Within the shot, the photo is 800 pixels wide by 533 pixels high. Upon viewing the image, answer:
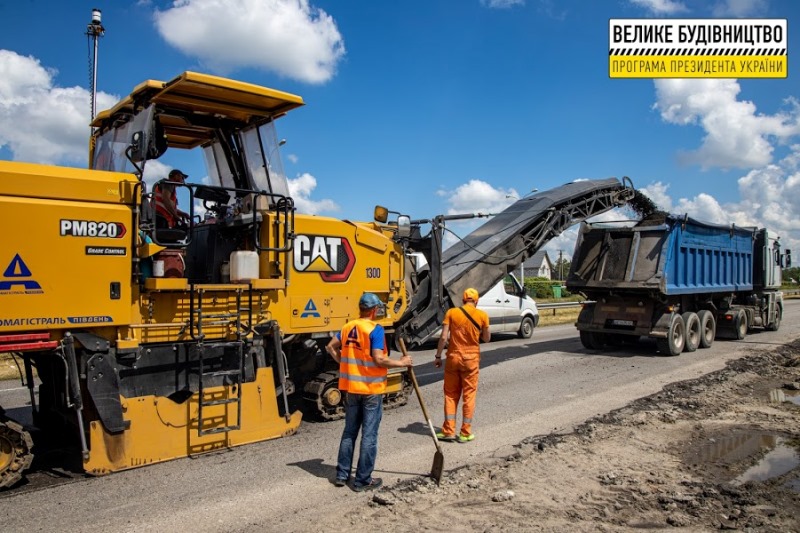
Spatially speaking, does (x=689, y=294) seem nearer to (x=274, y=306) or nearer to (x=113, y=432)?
(x=274, y=306)

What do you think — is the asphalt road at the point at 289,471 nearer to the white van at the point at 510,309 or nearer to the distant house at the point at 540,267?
the white van at the point at 510,309

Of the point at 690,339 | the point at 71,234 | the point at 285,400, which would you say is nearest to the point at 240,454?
the point at 285,400

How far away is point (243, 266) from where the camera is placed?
631 cm

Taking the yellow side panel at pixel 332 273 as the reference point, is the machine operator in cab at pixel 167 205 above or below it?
above

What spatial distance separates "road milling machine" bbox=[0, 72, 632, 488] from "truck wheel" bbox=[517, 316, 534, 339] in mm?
8799

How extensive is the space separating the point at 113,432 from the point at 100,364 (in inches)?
24.8

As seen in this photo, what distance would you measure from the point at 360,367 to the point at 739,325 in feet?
46.7

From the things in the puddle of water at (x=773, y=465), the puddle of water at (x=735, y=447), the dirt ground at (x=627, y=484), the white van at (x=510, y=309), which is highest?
the white van at (x=510, y=309)

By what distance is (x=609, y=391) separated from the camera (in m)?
9.31

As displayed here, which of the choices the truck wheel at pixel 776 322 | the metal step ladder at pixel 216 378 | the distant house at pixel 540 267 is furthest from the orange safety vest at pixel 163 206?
the distant house at pixel 540 267

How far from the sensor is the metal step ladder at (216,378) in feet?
19.7

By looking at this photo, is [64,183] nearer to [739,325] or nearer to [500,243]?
[500,243]

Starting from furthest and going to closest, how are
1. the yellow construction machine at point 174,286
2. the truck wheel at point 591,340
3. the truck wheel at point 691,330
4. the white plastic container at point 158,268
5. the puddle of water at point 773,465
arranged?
1. the truck wheel at point 591,340
2. the truck wheel at point 691,330
3. the white plastic container at point 158,268
4. the puddle of water at point 773,465
5. the yellow construction machine at point 174,286

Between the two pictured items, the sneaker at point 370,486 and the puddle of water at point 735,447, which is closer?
the sneaker at point 370,486
